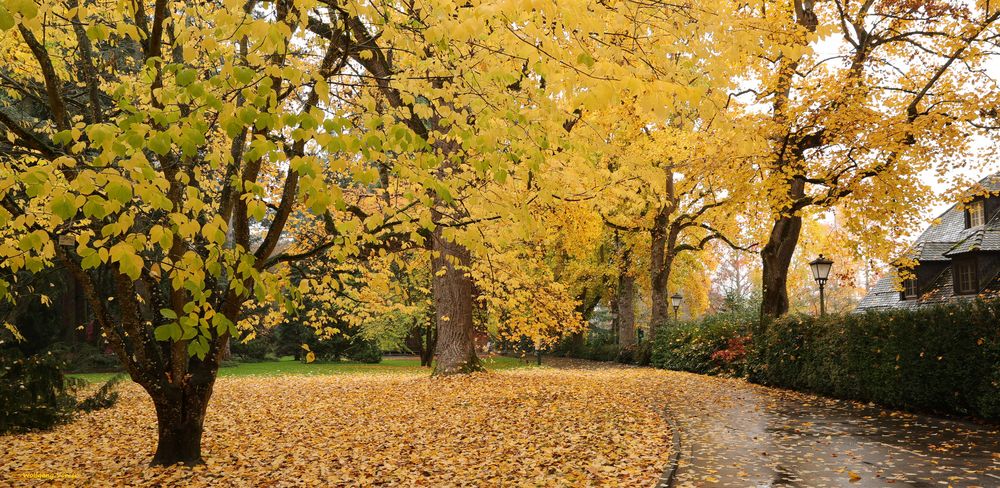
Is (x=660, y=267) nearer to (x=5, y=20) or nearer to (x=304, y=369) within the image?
(x=304, y=369)

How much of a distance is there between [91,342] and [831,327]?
26308 mm

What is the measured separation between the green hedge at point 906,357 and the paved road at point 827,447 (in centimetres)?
38

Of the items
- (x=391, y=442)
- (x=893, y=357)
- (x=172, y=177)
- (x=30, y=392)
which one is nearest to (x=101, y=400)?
(x=30, y=392)

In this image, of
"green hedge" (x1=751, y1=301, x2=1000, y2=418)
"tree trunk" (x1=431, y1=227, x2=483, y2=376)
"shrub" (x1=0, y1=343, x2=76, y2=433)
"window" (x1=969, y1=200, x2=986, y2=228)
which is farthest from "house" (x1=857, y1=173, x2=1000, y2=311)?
"shrub" (x1=0, y1=343, x2=76, y2=433)

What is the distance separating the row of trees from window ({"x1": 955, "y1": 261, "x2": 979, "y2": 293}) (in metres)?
8.87

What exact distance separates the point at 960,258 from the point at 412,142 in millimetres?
28443

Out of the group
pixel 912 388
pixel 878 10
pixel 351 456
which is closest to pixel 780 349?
pixel 912 388

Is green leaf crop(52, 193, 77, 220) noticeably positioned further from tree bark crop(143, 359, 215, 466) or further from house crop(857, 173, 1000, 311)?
house crop(857, 173, 1000, 311)

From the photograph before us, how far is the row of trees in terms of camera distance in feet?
14.1

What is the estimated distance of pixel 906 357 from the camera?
11234 millimetres

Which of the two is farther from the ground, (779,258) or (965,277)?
(965,277)

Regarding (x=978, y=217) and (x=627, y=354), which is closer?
(x=978, y=217)

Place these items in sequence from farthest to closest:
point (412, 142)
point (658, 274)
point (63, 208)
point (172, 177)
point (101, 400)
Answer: point (658, 274)
point (101, 400)
point (172, 177)
point (412, 142)
point (63, 208)

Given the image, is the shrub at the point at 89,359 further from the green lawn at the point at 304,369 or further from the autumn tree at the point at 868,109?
the autumn tree at the point at 868,109
